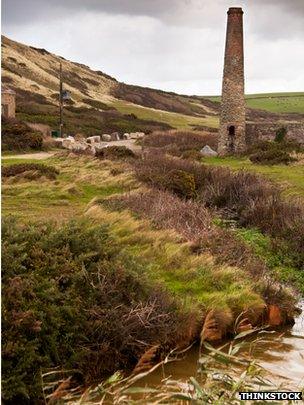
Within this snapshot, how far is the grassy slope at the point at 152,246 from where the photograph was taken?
12270 mm

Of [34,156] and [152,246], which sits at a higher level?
[34,156]

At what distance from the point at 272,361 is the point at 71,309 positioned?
318cm

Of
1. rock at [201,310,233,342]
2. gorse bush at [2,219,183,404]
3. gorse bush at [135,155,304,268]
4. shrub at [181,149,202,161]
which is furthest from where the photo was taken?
shrub at [181,149,202,161]

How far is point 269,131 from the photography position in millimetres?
42000

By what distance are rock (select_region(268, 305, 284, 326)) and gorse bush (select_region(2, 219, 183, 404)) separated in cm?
228

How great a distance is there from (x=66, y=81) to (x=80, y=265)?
272 ft

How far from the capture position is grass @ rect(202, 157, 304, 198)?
25214mm

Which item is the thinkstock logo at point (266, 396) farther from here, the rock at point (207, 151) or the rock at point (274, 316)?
the rock at point (207, 151)

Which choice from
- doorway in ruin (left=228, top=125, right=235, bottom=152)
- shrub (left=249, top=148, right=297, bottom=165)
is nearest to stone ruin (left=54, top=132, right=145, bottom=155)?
doorway in ruin (left=228, top=125, right=235, bottom=152)

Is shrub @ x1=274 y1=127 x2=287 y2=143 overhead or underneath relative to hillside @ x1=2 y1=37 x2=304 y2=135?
underneath

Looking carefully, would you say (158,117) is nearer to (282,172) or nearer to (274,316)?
(282,172)

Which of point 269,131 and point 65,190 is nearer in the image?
point 65,190

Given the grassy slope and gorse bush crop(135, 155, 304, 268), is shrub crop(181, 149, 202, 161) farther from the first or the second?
the grassy slope

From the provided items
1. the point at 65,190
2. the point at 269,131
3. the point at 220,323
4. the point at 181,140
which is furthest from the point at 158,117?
the point at 220,323
